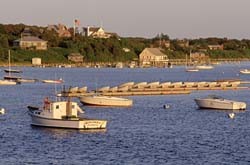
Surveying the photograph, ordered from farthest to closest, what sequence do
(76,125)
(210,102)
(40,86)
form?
(40,86) < (210,102) < (76,125)

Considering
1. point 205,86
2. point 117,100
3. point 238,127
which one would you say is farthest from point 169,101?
point 238,127

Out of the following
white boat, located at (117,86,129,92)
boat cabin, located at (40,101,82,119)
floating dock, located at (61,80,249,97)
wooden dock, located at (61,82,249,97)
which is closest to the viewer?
boat cabin, located at (40,101,82,119)

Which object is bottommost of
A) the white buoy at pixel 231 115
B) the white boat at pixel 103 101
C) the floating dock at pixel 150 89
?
the white buoy at pixel 231 115

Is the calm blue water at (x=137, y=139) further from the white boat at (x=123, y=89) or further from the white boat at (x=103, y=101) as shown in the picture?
the white boat at (x=123, y=89)

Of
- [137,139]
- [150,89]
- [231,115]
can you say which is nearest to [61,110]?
[137,139]

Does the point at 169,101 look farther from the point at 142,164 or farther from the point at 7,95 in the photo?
the point at 142,164

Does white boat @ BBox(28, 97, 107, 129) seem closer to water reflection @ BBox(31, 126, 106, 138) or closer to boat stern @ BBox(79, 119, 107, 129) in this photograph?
boat stern @ BBox(79, 119, 107, 129)

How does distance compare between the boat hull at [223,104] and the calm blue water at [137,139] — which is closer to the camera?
the calm blue water at [137,139]

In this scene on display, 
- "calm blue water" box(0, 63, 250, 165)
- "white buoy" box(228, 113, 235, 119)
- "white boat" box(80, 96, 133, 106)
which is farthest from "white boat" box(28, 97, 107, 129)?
"white boat" box(80, 96, 133, 106)

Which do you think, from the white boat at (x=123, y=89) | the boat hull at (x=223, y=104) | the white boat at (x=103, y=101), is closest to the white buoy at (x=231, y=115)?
the boat hull at (x=223, y=104)

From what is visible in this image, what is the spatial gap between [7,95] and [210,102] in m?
30.5

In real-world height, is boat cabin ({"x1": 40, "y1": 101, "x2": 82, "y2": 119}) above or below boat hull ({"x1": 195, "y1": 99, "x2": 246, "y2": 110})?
above

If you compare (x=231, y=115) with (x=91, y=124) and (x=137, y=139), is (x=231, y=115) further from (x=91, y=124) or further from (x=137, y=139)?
(x=137, y=139)

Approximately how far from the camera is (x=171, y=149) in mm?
43750
